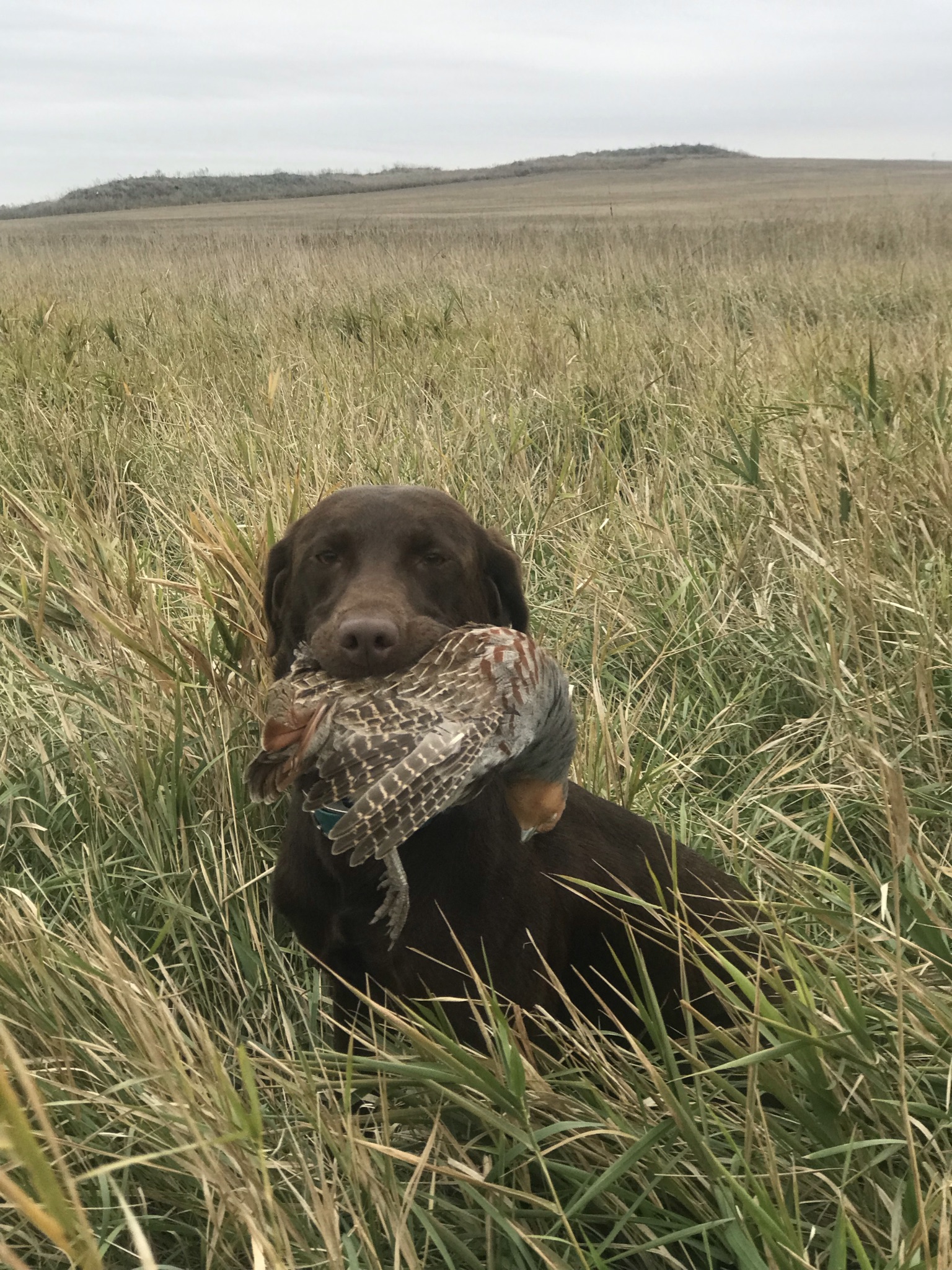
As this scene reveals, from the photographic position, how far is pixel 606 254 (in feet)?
37.1

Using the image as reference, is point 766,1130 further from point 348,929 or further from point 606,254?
point 606,254

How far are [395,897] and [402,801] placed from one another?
394 millimetres

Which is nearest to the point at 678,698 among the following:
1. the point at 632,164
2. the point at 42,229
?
the point at 42,229

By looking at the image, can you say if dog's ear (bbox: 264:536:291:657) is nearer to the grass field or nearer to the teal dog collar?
the grass field

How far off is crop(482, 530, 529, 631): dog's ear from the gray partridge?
23.1 inches

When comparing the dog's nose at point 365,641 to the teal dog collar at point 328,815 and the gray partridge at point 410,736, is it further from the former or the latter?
the teal dog collar at point 328,815

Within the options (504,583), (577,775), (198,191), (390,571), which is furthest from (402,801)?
(198,191)

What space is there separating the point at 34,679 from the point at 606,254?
33.2 ft

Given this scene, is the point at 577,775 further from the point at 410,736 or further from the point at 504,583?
the point at 410,736

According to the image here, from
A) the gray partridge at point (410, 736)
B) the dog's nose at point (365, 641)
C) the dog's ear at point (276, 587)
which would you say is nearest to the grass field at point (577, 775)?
the dog's ear at point (276, 587)

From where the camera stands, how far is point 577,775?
246cm

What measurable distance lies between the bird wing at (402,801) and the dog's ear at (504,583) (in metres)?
0.96

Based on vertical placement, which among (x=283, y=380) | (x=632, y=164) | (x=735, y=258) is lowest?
(x=283, y=380)

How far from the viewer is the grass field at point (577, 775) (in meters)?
1.19
